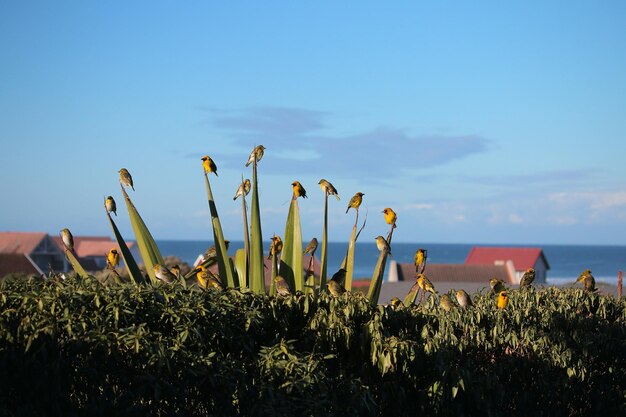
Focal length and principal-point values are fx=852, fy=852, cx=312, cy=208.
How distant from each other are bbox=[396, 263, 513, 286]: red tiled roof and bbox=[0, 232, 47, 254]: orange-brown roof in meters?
33.7

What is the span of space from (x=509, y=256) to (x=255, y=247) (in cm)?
4370

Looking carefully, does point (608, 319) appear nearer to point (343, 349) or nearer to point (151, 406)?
point (343, 349)

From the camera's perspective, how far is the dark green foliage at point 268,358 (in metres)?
5.32

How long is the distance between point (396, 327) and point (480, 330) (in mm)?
981

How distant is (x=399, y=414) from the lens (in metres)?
6.46

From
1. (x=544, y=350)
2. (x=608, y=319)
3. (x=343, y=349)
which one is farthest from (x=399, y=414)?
(x=608, y=319)

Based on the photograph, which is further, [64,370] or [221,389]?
[221,389]

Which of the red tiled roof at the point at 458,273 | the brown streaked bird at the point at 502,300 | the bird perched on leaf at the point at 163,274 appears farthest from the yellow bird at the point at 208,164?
the red tiled roof at the point at 458,273

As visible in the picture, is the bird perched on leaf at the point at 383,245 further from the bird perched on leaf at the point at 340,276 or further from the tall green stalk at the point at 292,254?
the tall green stalk at the point at 292,254

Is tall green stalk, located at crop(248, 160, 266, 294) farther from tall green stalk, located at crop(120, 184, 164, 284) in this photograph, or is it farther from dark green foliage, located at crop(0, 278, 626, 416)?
dark green foliage, located at crop(0, 278, 626, 416)

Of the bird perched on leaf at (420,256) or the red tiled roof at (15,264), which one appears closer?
the bird perched on leaf at (420,256)

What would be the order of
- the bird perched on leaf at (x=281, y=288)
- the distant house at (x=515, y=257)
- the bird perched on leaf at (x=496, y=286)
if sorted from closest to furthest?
the bird perched on leaf at (x=281, y=288), the bird perched on leaf at (x=496, y=286), the distant house at (x=515, y=257)

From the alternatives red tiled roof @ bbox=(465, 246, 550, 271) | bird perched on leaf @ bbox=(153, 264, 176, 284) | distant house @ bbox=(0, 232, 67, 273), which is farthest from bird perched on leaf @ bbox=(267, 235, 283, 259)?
distant house @ bbox=(0, 232, 67, 273)

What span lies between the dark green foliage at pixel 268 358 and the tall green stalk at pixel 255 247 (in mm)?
1463
